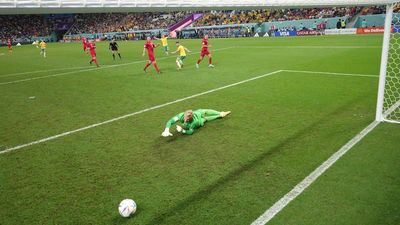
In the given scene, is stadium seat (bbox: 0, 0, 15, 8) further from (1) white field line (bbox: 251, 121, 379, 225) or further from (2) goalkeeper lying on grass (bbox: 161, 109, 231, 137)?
(1) white field line (bbox: 251, 121, 379, 225)

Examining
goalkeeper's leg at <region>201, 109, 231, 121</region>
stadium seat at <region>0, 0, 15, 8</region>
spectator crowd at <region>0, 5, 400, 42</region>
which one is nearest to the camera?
stadium seat at <region>0, 0, 15, 8</region>

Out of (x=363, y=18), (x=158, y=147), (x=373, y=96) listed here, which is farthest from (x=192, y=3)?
(x=363, y=18)

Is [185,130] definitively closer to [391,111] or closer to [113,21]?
[391,111]

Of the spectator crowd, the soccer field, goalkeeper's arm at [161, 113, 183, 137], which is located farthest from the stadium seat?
the spectator crowd

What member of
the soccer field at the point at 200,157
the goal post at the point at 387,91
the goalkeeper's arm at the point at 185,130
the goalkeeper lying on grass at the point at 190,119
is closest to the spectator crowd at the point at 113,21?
the goal post at the point at 387,91

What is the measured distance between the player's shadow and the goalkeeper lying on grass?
78.6 inches

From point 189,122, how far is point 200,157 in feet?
4.92

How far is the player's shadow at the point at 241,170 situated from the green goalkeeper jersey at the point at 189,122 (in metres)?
2.04

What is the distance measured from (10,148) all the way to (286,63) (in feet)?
48.5

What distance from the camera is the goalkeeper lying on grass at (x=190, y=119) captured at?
7.59 m

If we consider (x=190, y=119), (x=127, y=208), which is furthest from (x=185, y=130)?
(x=127, y=208)

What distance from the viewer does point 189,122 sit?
25.8 ft

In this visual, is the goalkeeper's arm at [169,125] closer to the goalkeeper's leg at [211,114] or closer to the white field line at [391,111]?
the goalkeeper's leg at [211,114]

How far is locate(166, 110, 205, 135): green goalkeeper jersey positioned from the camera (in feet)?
25.0
